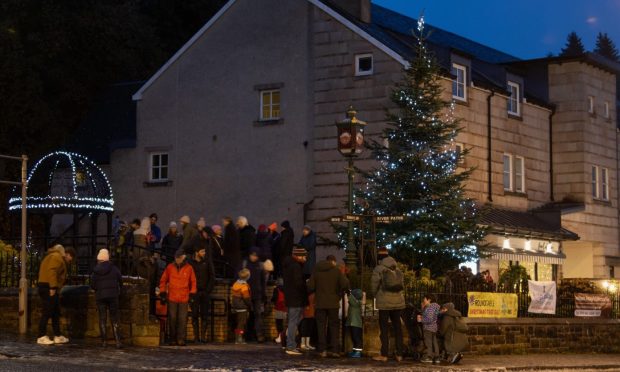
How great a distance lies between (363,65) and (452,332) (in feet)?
56.6

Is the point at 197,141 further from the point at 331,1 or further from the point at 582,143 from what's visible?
the point at 582,143

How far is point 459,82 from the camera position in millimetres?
41844

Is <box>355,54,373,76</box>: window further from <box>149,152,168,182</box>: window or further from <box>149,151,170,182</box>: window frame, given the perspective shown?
<box>149,152,168,182</box>: window

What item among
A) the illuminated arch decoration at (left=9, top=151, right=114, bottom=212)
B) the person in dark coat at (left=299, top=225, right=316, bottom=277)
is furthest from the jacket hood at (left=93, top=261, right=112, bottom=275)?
the illuminated arch decoration at (left=9, top=151, right=114, bottom=212)

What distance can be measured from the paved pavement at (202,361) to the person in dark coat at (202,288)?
749mm

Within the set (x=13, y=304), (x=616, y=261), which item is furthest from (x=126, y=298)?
(x=616, y=261)

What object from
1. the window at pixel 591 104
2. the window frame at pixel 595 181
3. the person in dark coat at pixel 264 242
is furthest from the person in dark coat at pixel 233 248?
the window at pixel 591 104

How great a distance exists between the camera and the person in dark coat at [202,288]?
84.3 ft

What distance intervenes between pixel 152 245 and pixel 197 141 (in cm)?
1322

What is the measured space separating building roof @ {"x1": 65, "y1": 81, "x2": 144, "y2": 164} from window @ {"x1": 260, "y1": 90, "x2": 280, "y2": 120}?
566 cm

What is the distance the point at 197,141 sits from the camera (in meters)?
43.2

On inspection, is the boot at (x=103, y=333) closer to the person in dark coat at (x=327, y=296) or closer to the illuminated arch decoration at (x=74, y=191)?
the person in dark coat at (x=327, y=296)

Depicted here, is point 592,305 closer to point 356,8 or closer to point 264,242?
point 264,242

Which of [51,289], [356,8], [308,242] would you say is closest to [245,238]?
[308,242]
